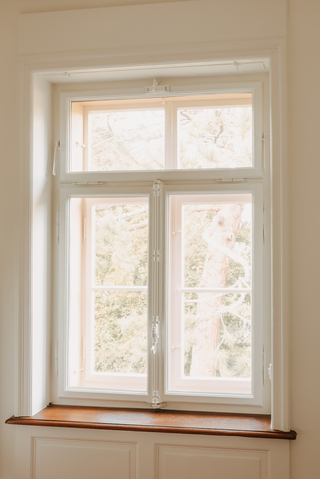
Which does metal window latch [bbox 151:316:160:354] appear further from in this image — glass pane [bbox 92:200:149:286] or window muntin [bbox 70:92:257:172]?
window muntin [bbox 70:92:257:172]

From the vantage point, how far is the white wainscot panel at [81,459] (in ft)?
7.31

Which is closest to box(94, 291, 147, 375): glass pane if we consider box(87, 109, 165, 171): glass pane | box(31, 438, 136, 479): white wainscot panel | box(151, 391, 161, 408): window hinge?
box(151, 391, 161, 408): window hinge

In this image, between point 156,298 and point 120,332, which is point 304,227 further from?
point 120,332

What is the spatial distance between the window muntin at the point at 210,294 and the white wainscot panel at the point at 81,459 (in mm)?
399

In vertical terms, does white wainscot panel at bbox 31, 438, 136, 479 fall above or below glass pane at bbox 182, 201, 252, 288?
below

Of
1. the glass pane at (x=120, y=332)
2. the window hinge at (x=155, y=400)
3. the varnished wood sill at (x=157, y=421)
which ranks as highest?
the glass pane at (x=120, y=332)

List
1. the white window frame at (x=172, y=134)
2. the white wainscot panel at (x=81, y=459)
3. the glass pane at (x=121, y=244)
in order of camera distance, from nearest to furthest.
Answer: the white wainscot panel at (x=81, y=459), the white window frame at (x=172, y=134), the glass pane at (x=121, y=244)

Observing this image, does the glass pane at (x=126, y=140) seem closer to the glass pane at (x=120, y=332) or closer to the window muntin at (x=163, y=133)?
the window muntin at (x=163, y=133)

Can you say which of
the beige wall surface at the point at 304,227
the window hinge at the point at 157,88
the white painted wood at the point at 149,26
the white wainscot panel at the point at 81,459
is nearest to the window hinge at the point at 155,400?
the white wainscot panel at the point at 81,459

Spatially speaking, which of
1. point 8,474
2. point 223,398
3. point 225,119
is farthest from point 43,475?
point 225,119

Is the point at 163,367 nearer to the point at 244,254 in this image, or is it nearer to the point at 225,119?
the point at 244,254

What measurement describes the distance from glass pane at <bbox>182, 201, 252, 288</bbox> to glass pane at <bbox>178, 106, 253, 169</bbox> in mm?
223

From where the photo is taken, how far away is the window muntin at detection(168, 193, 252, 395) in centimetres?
238

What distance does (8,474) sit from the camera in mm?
2330
